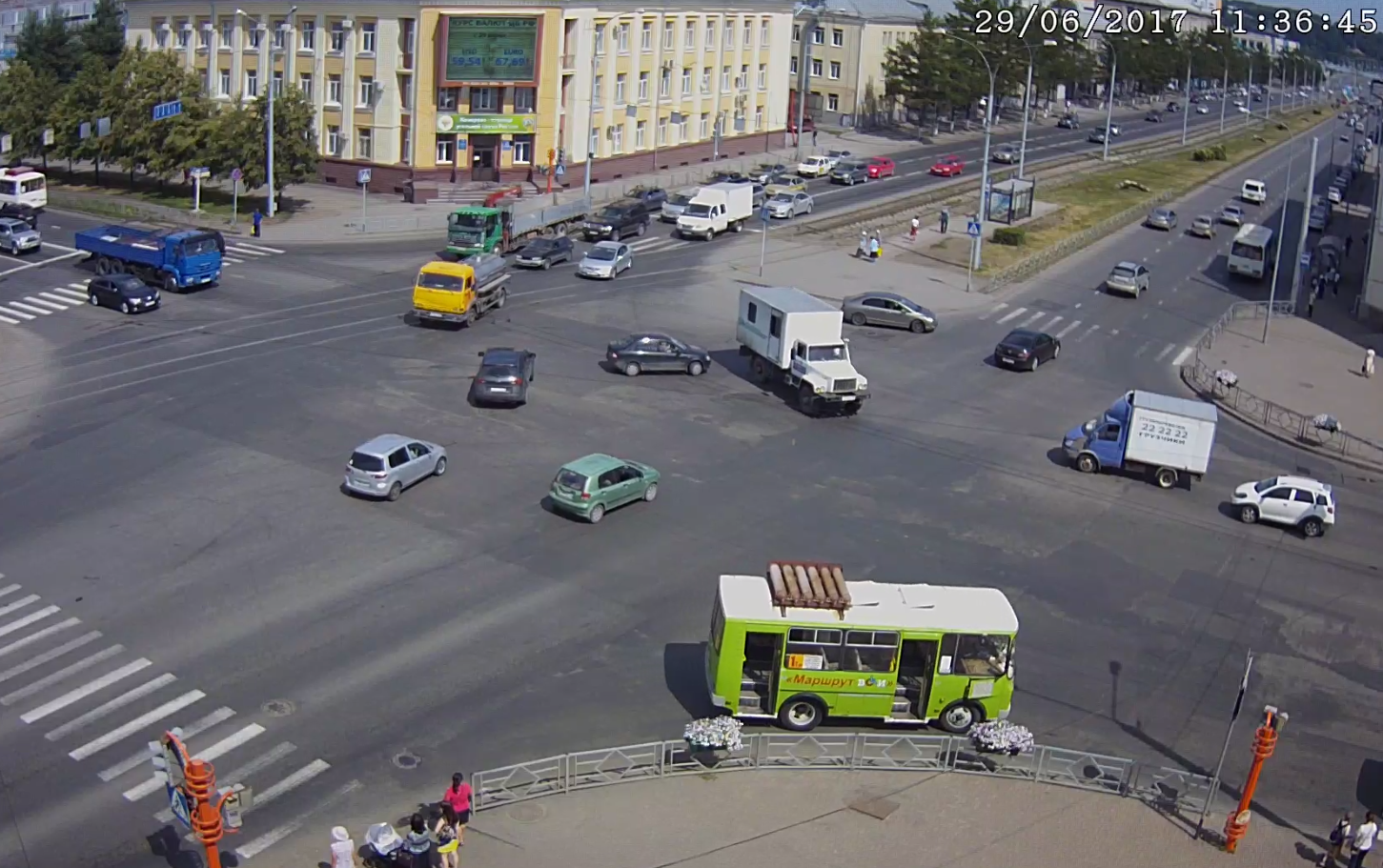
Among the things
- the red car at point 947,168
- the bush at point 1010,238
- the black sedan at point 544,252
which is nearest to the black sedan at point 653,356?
the black sedan at point 544,252

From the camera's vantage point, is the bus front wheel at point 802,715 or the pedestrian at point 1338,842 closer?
the pedestrian at point 1338,842

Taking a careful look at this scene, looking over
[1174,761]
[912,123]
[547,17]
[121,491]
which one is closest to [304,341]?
[121,491]

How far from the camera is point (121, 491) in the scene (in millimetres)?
34906

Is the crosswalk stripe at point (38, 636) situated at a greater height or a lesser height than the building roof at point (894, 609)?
lesser

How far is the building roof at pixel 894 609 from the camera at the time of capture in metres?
24.7

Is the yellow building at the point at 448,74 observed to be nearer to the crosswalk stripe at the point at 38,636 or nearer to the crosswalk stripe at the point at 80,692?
the crosswalk stripe at the point at 38,636

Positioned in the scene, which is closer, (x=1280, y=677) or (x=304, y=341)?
(x=1280, y=677)

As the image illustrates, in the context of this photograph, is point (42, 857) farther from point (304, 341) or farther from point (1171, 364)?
point (1171, 364)

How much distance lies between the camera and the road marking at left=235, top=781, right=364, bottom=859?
20.9 metres

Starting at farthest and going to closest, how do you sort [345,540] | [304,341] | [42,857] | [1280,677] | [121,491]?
1. [304,341]
2. [121,491]
3. [345,540]
4. [1280,677]
5. [42,857]

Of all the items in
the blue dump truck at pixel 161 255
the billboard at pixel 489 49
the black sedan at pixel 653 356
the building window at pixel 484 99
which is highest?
the billboard at pixel 489 49

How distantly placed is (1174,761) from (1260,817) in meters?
2.04

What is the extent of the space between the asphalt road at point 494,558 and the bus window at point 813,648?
243 centimetres

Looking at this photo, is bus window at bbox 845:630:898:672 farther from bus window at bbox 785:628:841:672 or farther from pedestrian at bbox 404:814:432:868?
pedestrian at bbox 404:814:432:868
